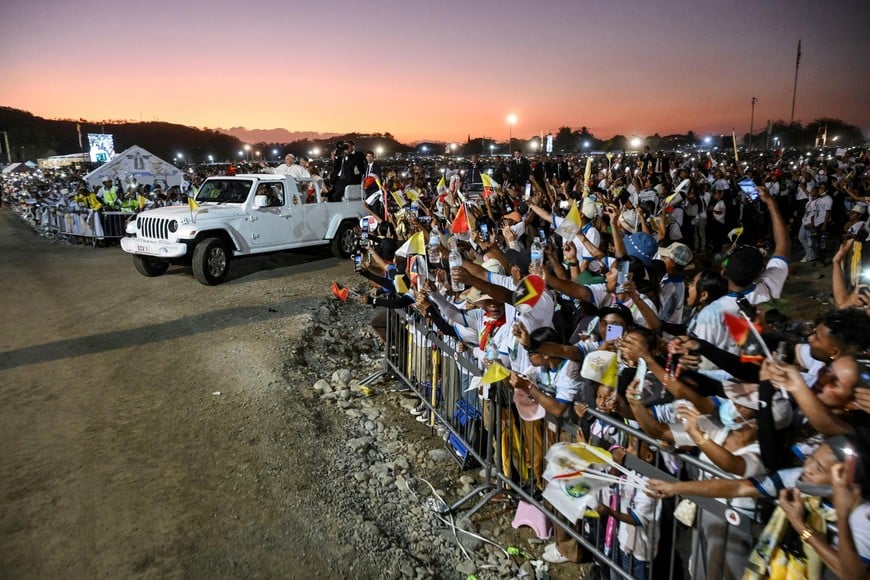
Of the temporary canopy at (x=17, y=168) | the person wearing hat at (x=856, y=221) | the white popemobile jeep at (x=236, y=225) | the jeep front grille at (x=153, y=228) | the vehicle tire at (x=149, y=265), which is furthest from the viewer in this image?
the temporary canopy at (x=17, y=168)

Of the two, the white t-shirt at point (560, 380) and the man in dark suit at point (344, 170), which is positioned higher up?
the man in dark suit at point (344, 170)

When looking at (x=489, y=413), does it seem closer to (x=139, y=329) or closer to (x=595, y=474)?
(x=595, y=474)

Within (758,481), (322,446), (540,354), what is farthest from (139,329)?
(758,481)

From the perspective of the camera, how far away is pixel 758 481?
229 centimetres

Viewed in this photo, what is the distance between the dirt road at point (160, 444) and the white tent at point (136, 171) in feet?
41.7

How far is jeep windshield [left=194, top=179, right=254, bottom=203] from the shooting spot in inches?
449

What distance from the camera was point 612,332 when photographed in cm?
351

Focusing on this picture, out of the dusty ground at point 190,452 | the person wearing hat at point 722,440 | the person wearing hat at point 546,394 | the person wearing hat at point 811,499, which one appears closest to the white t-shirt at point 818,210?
the dusty ground at point 190,452

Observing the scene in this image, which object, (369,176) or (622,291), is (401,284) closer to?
(622,291)

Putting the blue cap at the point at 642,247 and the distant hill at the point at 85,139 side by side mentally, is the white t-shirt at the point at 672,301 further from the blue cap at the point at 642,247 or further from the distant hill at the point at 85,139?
the distant hill at the point at 85,139

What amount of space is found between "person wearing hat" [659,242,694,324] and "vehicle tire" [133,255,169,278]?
10.2 metres

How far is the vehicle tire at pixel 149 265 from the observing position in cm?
1130

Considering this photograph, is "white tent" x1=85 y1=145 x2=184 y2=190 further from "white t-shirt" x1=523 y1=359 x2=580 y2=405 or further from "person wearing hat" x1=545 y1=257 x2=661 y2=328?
"white t-shirt" x1=523 y1=359 x2=580 y2=405

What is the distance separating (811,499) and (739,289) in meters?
2.14
